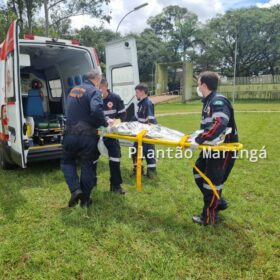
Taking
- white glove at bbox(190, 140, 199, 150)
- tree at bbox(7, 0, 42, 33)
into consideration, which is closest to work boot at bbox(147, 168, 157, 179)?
white glove at bbox(190, 140, 199, 150)

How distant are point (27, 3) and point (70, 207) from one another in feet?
75.8

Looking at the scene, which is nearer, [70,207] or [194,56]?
[70,207]

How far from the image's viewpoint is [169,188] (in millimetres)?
5328

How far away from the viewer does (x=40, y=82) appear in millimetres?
8727

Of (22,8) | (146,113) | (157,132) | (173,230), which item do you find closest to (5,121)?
(146,113)

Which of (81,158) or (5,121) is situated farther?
(5,121)

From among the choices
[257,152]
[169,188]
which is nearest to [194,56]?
[257,152]

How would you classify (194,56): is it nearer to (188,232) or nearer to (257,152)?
(257,152)

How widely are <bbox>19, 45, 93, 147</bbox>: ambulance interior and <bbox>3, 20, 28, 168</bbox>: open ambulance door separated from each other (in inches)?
25.0

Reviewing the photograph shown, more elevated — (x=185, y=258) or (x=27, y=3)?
(x=27, y=3)

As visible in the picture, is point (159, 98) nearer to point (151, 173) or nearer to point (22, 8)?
point (22, 8)

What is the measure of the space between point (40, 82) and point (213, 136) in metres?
6.57

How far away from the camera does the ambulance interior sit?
655 centimetres

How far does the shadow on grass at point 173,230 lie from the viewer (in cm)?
325
